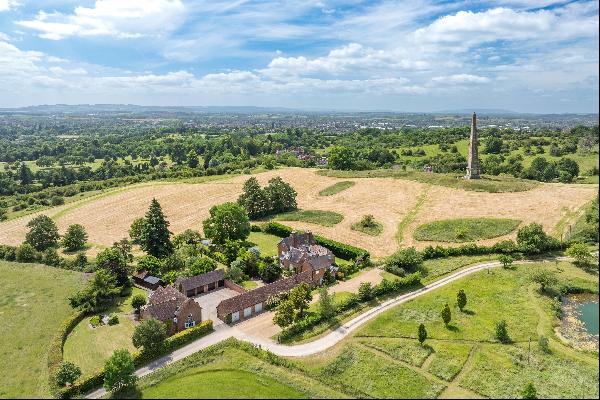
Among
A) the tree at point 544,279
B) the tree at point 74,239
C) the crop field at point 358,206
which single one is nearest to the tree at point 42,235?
the tree at point 74,239

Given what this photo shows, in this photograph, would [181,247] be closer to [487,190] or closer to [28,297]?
[28,297]

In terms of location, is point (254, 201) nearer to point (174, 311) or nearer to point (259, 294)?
point (259, 294)

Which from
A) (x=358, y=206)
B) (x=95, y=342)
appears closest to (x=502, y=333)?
(x=95, y=342)

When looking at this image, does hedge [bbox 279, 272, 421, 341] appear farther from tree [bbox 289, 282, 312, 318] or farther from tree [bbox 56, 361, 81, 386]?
tree [bbox 56, 361, 81, 386]

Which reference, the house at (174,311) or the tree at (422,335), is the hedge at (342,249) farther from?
the house at (174,311)

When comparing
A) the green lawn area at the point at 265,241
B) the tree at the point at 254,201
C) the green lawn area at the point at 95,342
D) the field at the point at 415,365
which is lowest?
the green lawn area at the point at 95,342
